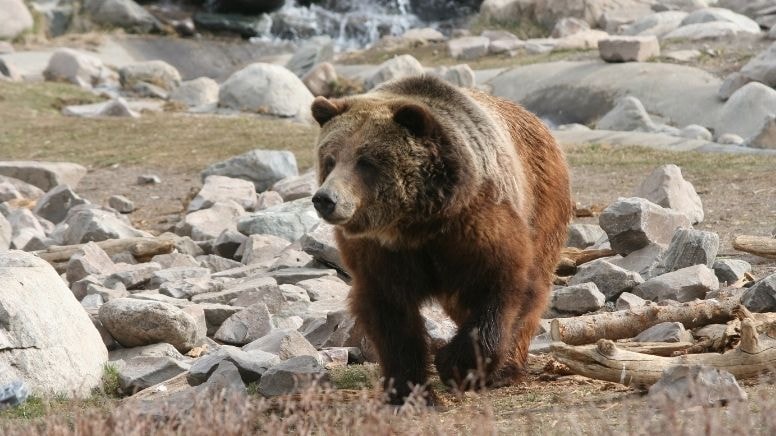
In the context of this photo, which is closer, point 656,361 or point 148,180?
point 656,361

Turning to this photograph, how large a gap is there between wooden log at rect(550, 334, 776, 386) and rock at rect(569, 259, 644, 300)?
112 inches

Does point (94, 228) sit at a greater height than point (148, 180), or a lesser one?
greater

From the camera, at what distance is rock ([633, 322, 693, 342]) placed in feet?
19.1

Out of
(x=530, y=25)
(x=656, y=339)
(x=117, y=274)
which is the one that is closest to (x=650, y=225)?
(x=656, y=339)

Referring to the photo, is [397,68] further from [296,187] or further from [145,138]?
[296,187]

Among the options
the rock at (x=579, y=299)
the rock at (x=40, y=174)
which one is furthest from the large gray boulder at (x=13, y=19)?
the rock at (x=579, y=299)

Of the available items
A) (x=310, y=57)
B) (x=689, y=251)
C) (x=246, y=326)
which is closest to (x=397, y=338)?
(x=246, y=326)

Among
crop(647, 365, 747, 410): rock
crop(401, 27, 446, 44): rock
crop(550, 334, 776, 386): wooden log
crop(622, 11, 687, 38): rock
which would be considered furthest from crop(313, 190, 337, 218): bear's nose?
crop(401, 27, 446, 44): rock

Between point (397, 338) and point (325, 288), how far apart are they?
11.5ft

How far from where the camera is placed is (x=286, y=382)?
18.3ft

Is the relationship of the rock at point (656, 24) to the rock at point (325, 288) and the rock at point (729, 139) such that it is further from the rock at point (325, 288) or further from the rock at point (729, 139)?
the rock at point (325, 288)

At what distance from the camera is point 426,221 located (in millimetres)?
4996

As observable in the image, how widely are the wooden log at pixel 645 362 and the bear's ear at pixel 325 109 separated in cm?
138

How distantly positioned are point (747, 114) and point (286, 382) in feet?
47.3
